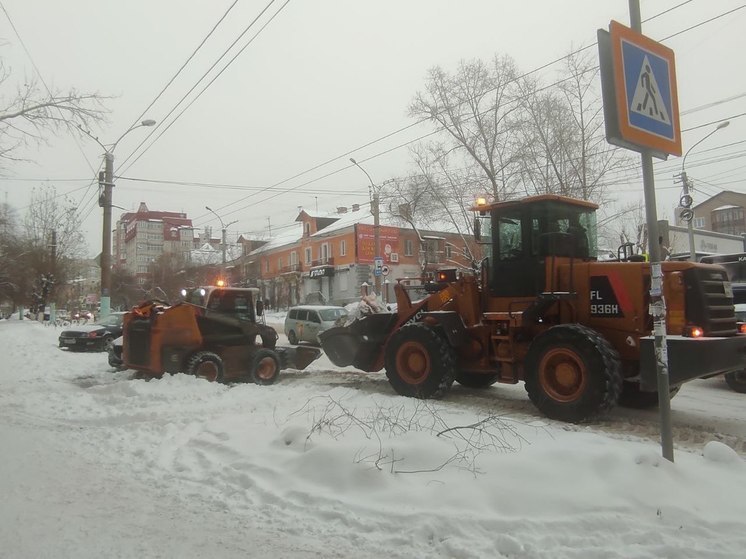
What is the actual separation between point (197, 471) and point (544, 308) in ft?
16.1

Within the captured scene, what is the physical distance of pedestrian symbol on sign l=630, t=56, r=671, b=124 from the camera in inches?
175

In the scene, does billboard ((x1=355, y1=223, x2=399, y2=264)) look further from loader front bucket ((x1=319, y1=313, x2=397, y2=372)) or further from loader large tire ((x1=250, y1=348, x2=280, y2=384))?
loader front bucket ((x1=319, y1=313, x2=397, y2=372))

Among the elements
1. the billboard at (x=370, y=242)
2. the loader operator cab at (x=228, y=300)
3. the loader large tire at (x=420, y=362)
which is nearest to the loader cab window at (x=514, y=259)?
the loader large tire at (x=420, y=362)

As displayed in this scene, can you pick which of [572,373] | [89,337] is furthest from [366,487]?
[89,337]

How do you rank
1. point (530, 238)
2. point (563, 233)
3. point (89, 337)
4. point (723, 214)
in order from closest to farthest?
point (563, 233) → point (530, 238) → point (89, 337) → point (723, 214)

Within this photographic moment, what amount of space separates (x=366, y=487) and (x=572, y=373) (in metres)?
3.67

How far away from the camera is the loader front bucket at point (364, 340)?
9961mm

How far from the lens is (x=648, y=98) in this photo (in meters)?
4.55

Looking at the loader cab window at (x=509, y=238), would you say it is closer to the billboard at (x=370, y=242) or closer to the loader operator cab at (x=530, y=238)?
the loader operator cab at (x=530, y=238)

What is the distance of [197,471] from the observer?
5.24 metres

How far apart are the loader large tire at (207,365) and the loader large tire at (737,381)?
9.03m

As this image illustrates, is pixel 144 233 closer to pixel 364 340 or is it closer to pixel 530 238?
pixel 364 340

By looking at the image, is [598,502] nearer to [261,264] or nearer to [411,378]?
[411,378]

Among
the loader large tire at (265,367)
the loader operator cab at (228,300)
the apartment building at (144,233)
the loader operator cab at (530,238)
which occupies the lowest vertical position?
the loader large tire at (265,367)
